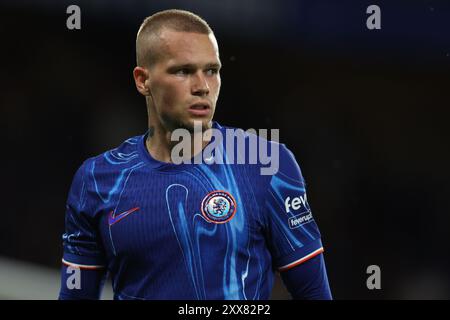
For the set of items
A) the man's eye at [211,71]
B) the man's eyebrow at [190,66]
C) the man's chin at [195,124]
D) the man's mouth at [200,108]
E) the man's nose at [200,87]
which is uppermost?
the man's eyebrow at [190,66]

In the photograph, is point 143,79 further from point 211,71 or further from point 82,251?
point 82,251

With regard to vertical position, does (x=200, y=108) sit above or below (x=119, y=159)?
above

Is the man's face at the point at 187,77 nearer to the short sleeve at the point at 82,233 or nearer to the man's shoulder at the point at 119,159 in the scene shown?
the man's shoulder at the point at 119,159

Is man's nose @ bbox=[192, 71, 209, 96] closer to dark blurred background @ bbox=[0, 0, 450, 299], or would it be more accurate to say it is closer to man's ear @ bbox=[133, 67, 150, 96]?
man's ear @ bbox=[133, 67, 150, 96]

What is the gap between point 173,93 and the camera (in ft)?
13.7

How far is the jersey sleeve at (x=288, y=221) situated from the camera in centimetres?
414

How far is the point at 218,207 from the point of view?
162 inches

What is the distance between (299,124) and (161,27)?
715cm

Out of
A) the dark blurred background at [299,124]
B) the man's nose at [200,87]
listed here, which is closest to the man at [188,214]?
the man's nose at [200,87]

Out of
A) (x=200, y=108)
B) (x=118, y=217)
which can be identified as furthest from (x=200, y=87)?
(x=118, y=217)

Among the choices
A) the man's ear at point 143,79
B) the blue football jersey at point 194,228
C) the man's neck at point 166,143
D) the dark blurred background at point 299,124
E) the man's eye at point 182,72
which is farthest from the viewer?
the dark blurred background at point 299,124

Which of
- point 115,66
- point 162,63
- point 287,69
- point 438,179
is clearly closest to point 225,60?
point 287,69

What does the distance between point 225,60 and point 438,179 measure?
320 cm
